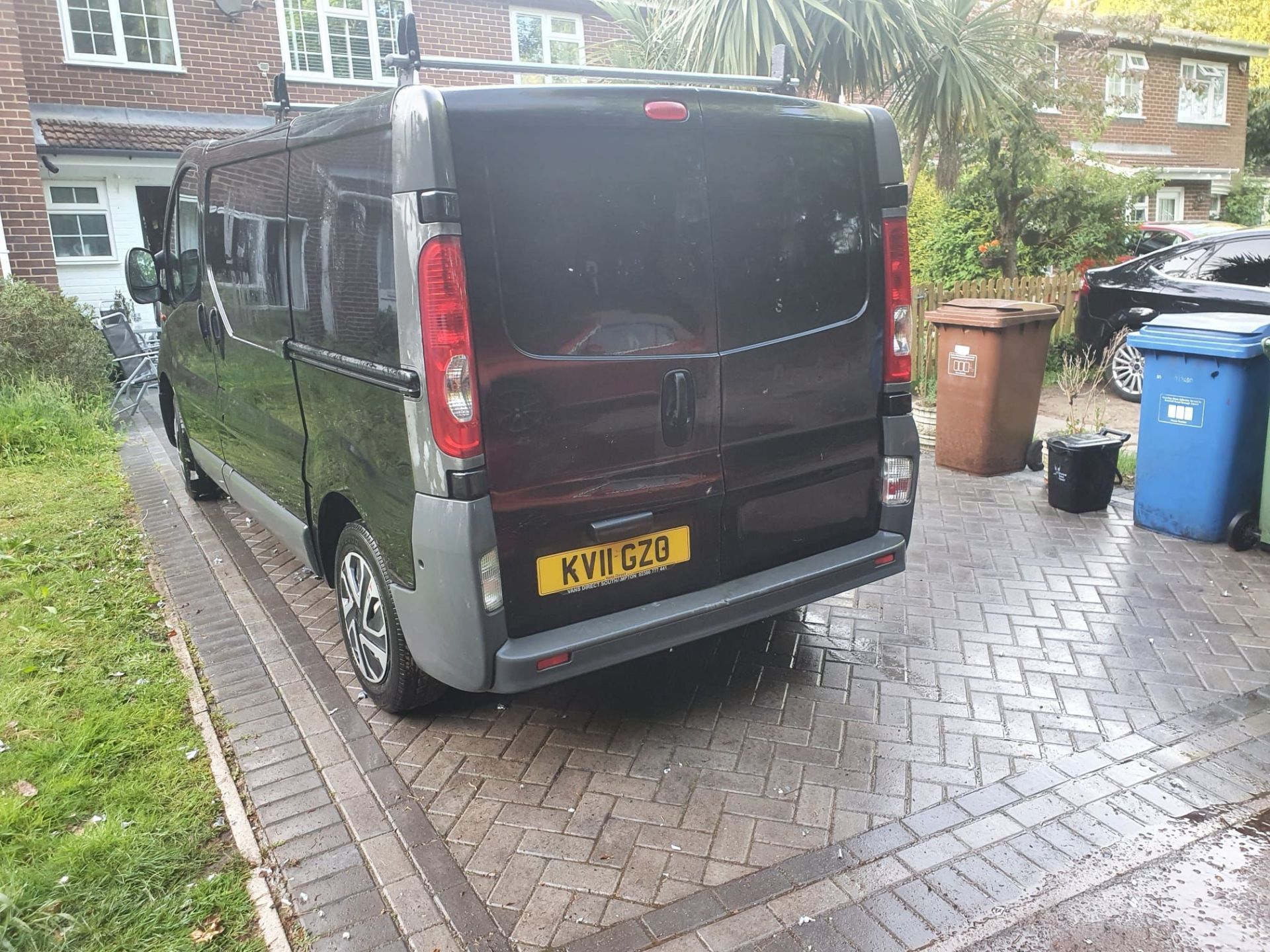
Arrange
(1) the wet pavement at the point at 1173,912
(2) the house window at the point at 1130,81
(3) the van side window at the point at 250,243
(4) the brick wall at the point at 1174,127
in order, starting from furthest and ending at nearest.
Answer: (4) the brick wall at the point at 1174,127
(2) the house window at the point at 1130,81
(3) the van side window at the point at 250,243
(1) the wet pavement at the point at 1173,912

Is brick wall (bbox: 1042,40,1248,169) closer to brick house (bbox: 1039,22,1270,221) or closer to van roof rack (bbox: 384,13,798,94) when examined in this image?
brick house (bbox: 1039,22,1270,221)

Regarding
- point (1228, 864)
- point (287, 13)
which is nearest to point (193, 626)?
point (1228, 864)

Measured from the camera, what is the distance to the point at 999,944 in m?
2.59

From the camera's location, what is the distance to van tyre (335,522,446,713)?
3619mm

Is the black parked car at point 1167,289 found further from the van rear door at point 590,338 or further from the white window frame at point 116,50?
the white window frame at point 116,50

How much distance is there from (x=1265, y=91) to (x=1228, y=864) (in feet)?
112

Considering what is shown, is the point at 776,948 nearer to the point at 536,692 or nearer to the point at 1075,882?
the point at 1075,882

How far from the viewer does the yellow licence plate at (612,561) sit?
321 centimetres

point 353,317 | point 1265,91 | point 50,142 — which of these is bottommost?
point 353,317

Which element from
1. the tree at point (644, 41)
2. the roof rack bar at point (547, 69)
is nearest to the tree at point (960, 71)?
the tree at point (644, 41)

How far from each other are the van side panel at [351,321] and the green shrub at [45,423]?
561 centimetres

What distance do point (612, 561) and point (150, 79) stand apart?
49.2 feet

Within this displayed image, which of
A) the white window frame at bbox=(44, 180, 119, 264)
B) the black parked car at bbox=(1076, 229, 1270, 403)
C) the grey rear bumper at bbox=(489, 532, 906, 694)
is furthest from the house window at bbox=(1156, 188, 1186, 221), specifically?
the grey rear bumper at bbox=(489, 532, 906, 694)

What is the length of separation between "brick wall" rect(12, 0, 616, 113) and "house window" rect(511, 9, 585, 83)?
18cm
